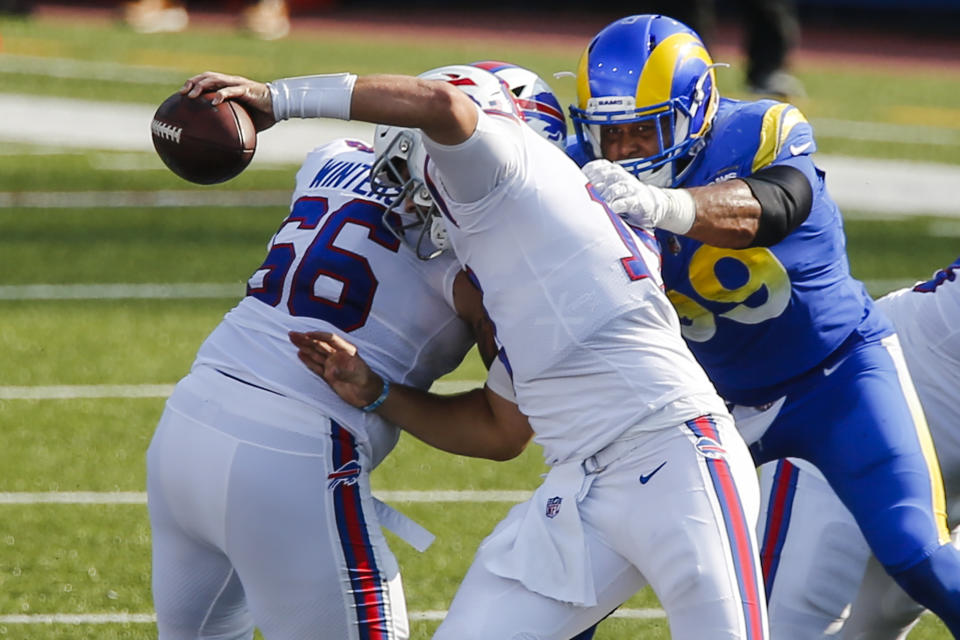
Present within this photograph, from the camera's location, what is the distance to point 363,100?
2.93m

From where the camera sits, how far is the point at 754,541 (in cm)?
307

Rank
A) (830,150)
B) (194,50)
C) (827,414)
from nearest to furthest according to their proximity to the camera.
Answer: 1. (827,414)
2. (830,150)
3. (194,50)

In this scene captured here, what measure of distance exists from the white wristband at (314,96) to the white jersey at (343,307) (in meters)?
0.42

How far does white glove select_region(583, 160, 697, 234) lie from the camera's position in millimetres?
3117

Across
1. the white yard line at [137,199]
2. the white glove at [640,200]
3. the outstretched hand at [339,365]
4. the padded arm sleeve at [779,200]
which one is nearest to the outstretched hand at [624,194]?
the white glove at [640,200]

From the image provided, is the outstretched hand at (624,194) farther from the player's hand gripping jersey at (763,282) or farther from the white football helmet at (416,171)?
the player's hand gripping jersey at (763,282)

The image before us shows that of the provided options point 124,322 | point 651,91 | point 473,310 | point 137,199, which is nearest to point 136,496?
point 124,322

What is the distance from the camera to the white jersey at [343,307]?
332 cm

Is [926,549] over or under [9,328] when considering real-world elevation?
over

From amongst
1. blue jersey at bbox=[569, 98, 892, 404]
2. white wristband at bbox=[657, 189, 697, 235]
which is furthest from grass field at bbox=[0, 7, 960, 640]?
white wristband at bbox=[657, 189, 697, 235]

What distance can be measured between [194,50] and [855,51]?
7.50 meters

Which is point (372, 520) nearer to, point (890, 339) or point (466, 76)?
point (466, 76)

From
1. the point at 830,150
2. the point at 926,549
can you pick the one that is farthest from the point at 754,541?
the point at 830,150

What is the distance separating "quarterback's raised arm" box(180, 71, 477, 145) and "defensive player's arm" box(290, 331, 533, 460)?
0.52 metres
